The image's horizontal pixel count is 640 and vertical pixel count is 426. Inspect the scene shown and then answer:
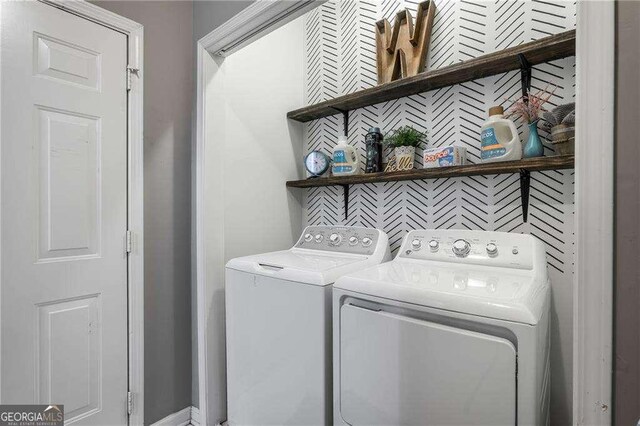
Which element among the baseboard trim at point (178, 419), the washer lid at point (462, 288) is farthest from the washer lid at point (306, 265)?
the baseboard trim at point (178, 419)

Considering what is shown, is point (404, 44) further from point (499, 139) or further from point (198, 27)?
point (198, 27)

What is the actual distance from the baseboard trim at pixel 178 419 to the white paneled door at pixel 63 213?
8.8 inches

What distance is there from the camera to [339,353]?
48.4 inches

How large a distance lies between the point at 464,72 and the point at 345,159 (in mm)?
786

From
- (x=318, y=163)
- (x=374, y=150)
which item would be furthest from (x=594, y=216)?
(x=318, y=163)

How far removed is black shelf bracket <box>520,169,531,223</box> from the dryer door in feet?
2.74

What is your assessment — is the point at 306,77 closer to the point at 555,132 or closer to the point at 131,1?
the point at 131,1

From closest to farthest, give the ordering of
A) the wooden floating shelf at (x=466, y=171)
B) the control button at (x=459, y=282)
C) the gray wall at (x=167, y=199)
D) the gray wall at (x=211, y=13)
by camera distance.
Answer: the control button at (x=459, y=282) → the wooden floating shelf at (x=466, y=171) → the gray wall at (x=211, y=13) → the gray wall at (x=167, y=199)

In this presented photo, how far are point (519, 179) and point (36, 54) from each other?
2.24 m

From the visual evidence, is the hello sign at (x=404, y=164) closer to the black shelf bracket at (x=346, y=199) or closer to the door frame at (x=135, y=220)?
the black shelf bracket at (x=346, y=199)

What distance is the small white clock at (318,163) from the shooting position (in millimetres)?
2152

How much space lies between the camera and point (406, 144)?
5.93 ft

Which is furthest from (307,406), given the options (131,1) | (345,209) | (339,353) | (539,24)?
(131,1)

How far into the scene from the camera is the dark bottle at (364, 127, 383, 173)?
1929 mm
